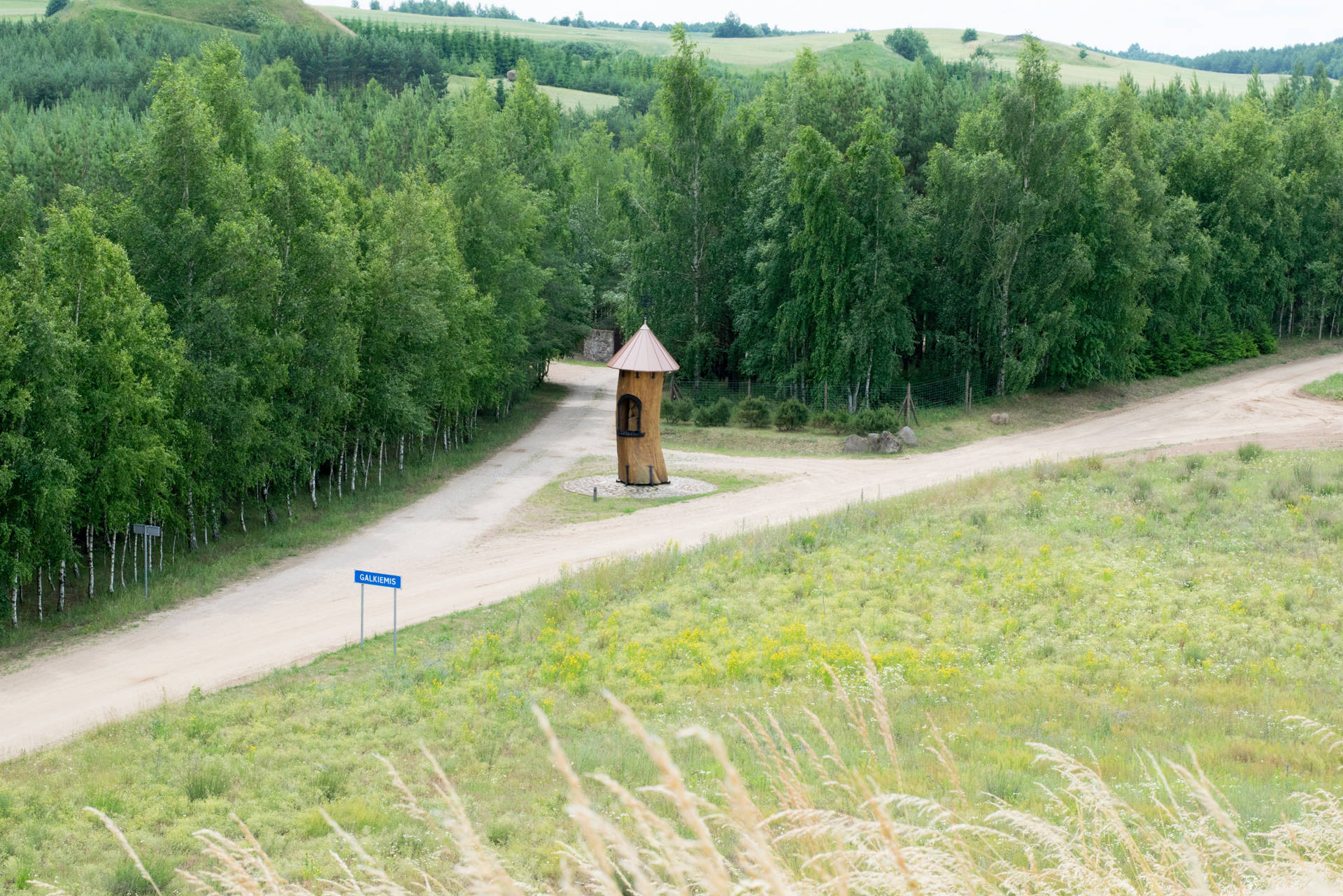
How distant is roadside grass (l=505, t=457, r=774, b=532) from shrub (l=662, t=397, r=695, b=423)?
7858 mm

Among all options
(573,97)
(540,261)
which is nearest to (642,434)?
(540,261)

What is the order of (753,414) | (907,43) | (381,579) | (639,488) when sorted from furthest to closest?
(907,43), (753,414), (639,488), (381,579)

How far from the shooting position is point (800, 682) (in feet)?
43.2

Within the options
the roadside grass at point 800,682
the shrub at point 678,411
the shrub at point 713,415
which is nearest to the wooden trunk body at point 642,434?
the roadside grass at point 800,682

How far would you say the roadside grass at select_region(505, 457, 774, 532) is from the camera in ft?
83.1

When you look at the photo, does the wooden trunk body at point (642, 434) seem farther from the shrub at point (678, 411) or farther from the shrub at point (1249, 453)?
the shrub at point (1249, 453)

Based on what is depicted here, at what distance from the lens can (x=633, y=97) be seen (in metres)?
120

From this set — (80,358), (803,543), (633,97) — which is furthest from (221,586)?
(633,97)

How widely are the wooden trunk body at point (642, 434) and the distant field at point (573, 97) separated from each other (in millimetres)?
96213

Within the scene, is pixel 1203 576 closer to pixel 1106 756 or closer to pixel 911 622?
pixel 911 622

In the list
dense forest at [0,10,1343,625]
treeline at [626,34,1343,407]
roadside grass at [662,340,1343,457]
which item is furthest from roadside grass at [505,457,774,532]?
treeline at [626,34,1343,407]

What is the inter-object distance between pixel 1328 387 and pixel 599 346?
3773cm

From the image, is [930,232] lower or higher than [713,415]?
higher

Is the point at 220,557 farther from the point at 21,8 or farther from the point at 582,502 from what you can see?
the point at 21,8
